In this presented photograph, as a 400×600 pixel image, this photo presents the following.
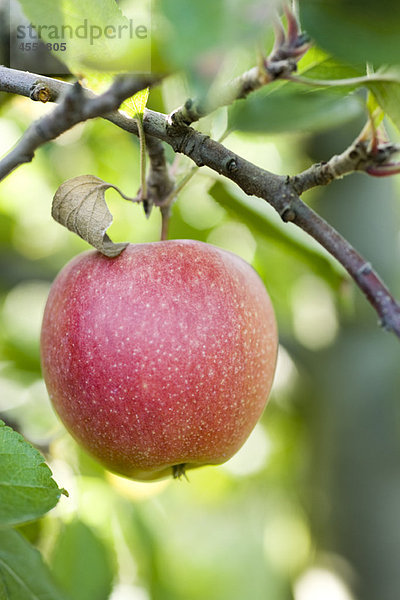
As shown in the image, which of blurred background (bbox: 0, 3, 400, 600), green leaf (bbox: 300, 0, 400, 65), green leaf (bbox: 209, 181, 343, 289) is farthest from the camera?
blurred background (bbox: 0, 3, 400, 600)

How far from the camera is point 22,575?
0.50 meters

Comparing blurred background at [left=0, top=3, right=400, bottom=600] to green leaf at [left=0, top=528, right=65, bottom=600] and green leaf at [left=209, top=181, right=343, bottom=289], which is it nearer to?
green leaf at [left=209, top=181, right=343, bottom=289]

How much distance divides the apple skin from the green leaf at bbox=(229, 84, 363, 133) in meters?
0.13

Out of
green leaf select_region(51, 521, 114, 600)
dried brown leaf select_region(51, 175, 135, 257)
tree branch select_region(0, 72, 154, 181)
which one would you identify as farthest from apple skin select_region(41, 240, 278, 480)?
green leaf select_region(51, 521, 114, 600)

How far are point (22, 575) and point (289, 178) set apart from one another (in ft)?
1.19

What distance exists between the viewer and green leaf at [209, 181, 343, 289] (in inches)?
29.2

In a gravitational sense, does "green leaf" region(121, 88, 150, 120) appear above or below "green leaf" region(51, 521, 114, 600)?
above

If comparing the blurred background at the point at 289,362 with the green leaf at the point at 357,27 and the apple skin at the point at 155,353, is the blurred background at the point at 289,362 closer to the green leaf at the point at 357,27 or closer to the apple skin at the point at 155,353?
the apple skin at the point at 155,353

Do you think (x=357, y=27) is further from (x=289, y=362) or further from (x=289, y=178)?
(x=289, y=362)

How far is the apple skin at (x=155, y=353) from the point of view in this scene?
1.62ft

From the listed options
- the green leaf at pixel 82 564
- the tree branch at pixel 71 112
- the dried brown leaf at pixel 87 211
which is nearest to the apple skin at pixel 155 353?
the dried brown leaf at pixel 87 211

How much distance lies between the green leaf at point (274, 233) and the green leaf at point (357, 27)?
408 mm

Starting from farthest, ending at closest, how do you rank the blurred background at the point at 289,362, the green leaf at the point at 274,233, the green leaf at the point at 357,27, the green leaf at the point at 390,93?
1. the blurred background at the point at 289,362
2. the green leaf at the point at 274,233
3. the green leaf at the point at 390,93
4. the green leaf at the point at 357,27

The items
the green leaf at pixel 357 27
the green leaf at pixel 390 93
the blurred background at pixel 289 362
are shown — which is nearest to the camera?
the green leaf at pixel 357 27
